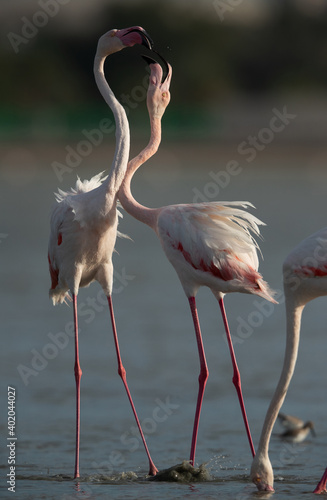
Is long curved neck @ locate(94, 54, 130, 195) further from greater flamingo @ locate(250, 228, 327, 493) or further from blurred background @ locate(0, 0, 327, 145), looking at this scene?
blurred background @ locate(0, 0, 327, 145)

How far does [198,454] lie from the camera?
6797 millimetres

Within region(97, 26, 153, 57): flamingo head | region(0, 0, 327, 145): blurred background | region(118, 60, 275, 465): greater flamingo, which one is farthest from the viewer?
region(0, 0, 327, 145): blurred background

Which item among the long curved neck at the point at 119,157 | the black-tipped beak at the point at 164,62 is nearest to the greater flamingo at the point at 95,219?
the long curved neck at the point at 119,157

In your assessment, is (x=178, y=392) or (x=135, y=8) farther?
(x=135, y=8)

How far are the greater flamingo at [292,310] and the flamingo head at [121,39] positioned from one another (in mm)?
1772

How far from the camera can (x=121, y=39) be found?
655cm

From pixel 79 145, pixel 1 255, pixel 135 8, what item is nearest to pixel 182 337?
pixel 1 255

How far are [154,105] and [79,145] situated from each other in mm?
33223

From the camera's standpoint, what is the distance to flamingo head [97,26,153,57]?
6.45m

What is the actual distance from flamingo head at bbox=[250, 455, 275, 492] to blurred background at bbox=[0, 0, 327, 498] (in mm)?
962

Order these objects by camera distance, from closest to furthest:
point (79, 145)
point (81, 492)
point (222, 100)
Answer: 1. point (81, 492)
2. point (79, 145)
3. point (222, 100)

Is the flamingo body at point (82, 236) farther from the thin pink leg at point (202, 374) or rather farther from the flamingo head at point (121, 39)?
the flamingo head at point (121, 39)

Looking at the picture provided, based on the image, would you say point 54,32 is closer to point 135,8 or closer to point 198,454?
point 135,8

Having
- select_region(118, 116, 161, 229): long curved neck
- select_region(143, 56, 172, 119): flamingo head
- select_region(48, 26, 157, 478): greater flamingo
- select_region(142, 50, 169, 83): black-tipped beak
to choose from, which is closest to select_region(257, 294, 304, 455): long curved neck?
select_region(48, 26, 157, 478): greater flamingo
